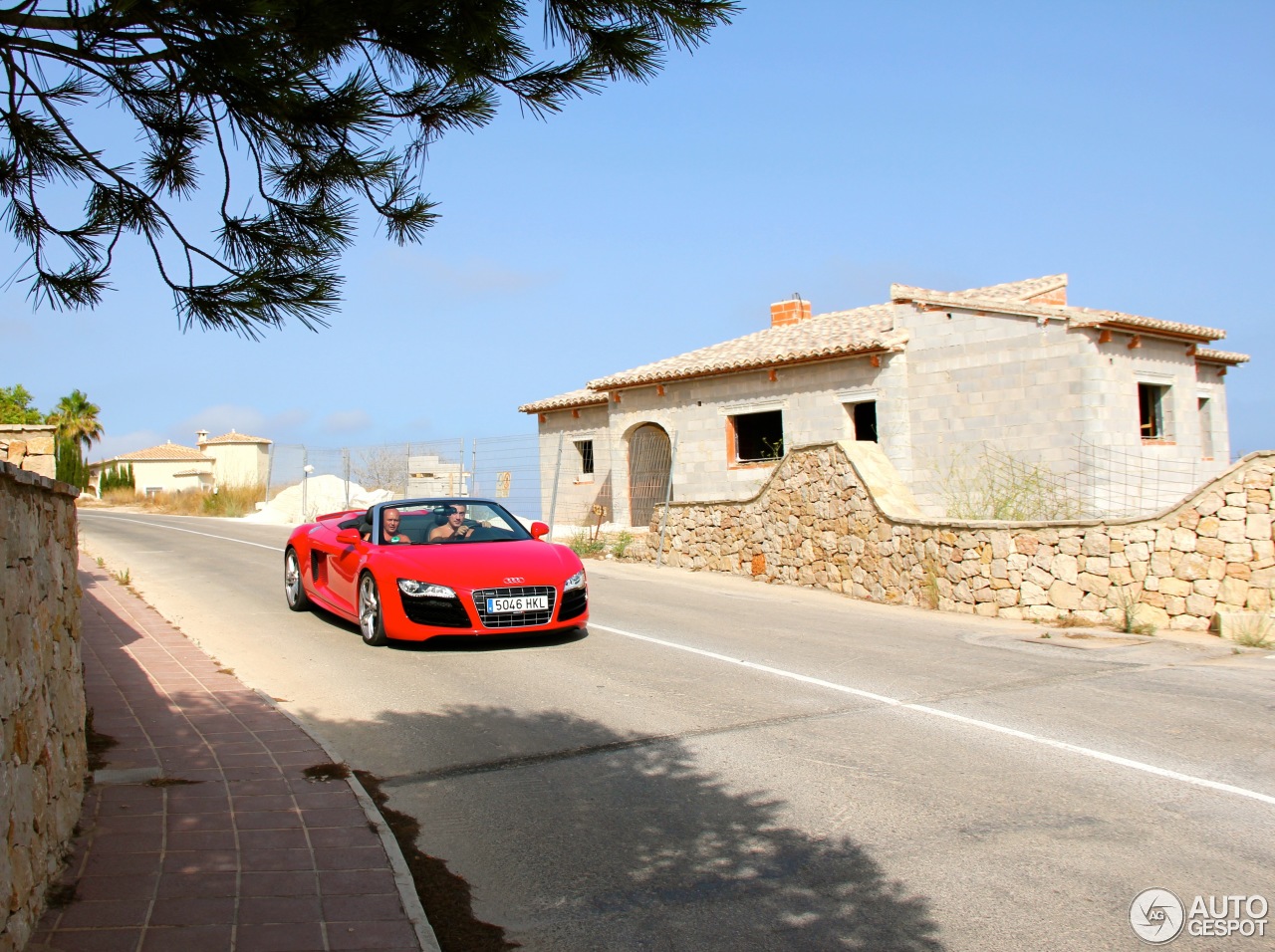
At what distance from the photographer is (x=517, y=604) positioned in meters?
9.46

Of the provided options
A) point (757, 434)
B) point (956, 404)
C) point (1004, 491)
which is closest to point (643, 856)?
point (1004, 491)

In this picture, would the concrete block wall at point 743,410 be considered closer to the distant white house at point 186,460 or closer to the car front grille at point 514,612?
the car front grille at point 514,612

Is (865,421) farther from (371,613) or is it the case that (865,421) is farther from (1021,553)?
(371,613)

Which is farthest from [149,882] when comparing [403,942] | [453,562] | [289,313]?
[453,562]

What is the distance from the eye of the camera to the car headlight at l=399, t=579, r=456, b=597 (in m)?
9.30

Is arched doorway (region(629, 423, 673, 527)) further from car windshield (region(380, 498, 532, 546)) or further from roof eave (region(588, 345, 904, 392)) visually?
car windshield (region(380, 498, 532, 546))

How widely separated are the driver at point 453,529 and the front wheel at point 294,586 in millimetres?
2338

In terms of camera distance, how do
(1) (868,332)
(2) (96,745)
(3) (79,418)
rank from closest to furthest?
(2) (96,745) < (1) (868,332) < (3) (79,418)

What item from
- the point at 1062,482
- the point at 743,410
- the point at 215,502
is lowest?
the point at 1062,482

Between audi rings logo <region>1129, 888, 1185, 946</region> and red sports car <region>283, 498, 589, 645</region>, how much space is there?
20.4ft

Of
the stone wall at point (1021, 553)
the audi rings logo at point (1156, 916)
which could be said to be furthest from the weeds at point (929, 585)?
the audi rings logo at point (1156, 916)

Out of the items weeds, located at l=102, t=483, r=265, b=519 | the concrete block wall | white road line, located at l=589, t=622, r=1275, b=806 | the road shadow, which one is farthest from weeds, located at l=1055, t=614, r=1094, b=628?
weeds, located at l=102, t=483, r=265, b=519

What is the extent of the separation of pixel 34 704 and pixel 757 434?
81.6 ft

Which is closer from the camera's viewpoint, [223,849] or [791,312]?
[223,849]
